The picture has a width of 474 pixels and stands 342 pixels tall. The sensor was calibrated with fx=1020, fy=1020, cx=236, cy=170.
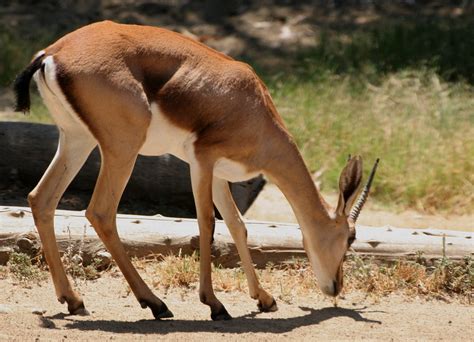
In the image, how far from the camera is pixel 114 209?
6.82 metres

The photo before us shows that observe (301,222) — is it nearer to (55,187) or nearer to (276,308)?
(276,308)

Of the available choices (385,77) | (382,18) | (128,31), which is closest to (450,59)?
(385,77)

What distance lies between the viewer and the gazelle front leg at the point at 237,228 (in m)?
7.57

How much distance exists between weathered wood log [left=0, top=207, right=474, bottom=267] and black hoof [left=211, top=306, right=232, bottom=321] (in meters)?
1.32

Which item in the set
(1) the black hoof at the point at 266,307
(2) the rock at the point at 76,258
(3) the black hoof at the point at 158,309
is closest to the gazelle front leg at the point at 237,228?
(1) the black hoof at the point at 266,307

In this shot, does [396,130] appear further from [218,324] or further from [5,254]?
[218,324]

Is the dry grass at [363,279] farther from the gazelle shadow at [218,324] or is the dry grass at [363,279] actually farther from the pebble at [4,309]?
the pebble at [4,309]

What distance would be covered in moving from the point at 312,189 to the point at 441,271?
4.91ft

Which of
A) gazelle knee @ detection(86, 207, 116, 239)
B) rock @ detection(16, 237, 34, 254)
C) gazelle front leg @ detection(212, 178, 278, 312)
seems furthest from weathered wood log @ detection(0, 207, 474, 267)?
A: gazelle knee @ detection(86, 207, 116, 239)

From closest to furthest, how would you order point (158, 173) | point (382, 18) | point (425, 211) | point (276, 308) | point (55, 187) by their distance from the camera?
point (55, 187) → point (276, 308) → point (158, 173) → point (425, 211) → point (382, 18)

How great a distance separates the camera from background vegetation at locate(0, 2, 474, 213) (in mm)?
11672

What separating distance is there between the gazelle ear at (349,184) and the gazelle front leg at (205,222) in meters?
0.95

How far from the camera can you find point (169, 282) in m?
8.05

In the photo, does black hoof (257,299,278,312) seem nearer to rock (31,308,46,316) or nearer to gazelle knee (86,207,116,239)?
gazelle knee (86,207,116,239)
